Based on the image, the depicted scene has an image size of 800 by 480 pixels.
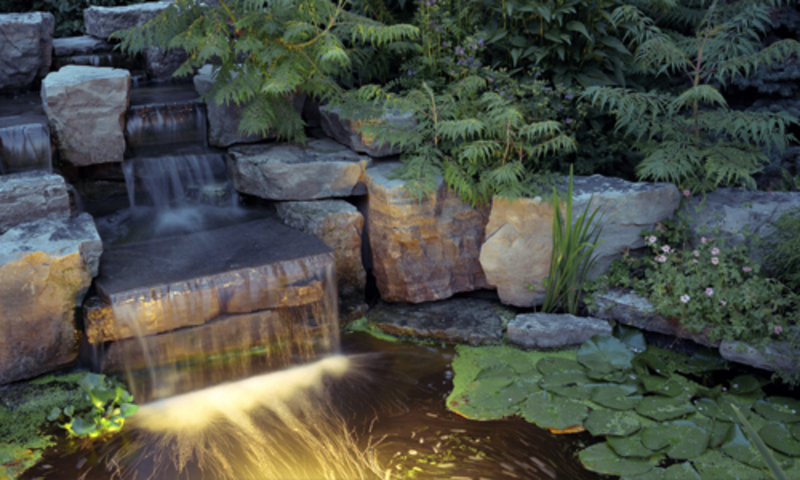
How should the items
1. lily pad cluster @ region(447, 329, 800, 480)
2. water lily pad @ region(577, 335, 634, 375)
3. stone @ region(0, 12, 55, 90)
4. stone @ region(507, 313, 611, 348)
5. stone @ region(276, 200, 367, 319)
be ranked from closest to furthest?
lily pad cluster @ region(447, 329, 800, 480) < water lily pad @ region(577, 335, 634, 375) < stone @ region(507, 313, 611, 348) < stone @ region(276, 200, 367, 319) < stone @ region(0, 12, 55, 90)

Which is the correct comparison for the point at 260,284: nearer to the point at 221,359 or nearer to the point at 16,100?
the point at 221,359

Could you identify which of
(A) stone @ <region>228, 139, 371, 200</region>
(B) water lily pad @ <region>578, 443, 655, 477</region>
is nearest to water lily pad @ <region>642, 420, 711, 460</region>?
(B) water lily pad @ <region>578, 443, 655, 477</region>

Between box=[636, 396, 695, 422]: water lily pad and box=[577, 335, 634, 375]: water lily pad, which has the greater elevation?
box=[577, 335, 634, 375]: water lily pad

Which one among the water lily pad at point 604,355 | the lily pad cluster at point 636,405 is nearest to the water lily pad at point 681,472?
the lily pad cluster at point 636,405

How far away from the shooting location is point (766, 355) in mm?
3732

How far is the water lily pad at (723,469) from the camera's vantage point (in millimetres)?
3111

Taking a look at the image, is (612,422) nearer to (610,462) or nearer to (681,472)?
(610,462)

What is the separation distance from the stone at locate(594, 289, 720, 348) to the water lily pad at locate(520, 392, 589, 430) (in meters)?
0.89

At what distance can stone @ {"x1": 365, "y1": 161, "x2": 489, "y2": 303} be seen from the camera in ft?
14.9

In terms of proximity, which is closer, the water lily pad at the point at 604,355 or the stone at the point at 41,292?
the stone at the point at 41,292

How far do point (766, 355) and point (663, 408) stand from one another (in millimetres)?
755

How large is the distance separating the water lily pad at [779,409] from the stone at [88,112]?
4.95 metres

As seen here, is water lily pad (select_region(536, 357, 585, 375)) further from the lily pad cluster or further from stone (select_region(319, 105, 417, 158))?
stone (select_region(319, 105, 417, 158))

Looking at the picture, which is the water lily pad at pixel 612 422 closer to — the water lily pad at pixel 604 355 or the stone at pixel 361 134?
the water lily pad at pixel 604 355
